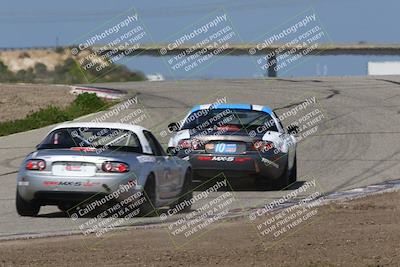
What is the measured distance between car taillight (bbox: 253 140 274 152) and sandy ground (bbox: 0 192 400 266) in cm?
425

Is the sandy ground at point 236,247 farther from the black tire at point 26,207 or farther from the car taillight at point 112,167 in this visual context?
the black tire at point 26,207

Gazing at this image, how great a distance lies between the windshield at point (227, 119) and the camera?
→ 17.5 meters

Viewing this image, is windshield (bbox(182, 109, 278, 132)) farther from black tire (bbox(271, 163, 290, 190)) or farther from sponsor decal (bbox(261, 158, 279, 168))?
black tire (bbox(271, 163, 290, 190))

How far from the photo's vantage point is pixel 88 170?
13367 mm

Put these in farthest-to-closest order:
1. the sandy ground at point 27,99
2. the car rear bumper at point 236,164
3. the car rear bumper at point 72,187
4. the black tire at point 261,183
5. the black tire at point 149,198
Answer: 1. the sandy ground at point 27,99
2. the black tire at point 261,183
3. the car rear bumper at point 236,164
4. the black tire at point 149,198
5. the car rear bumper at point 72,187

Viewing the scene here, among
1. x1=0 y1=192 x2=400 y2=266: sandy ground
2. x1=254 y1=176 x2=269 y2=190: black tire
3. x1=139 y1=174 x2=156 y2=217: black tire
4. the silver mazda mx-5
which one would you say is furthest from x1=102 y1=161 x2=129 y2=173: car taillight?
x1=254 y1=176 x2=269 y2=190: black tire

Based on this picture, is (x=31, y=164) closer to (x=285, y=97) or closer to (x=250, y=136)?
(x=250, y=136)

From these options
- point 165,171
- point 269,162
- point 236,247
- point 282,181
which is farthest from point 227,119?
point 236,247

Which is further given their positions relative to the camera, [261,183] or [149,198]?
[261,183]

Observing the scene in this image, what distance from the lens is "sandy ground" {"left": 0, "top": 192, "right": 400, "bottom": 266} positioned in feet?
31.2

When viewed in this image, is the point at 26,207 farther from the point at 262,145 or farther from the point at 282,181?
the point at 282,181

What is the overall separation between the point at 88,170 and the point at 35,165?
70 centimetres

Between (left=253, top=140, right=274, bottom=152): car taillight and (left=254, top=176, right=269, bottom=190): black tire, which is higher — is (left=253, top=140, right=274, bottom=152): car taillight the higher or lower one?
the higher one

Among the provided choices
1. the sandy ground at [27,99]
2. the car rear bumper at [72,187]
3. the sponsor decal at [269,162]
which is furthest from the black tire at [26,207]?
the sandy ground at [27,99]
